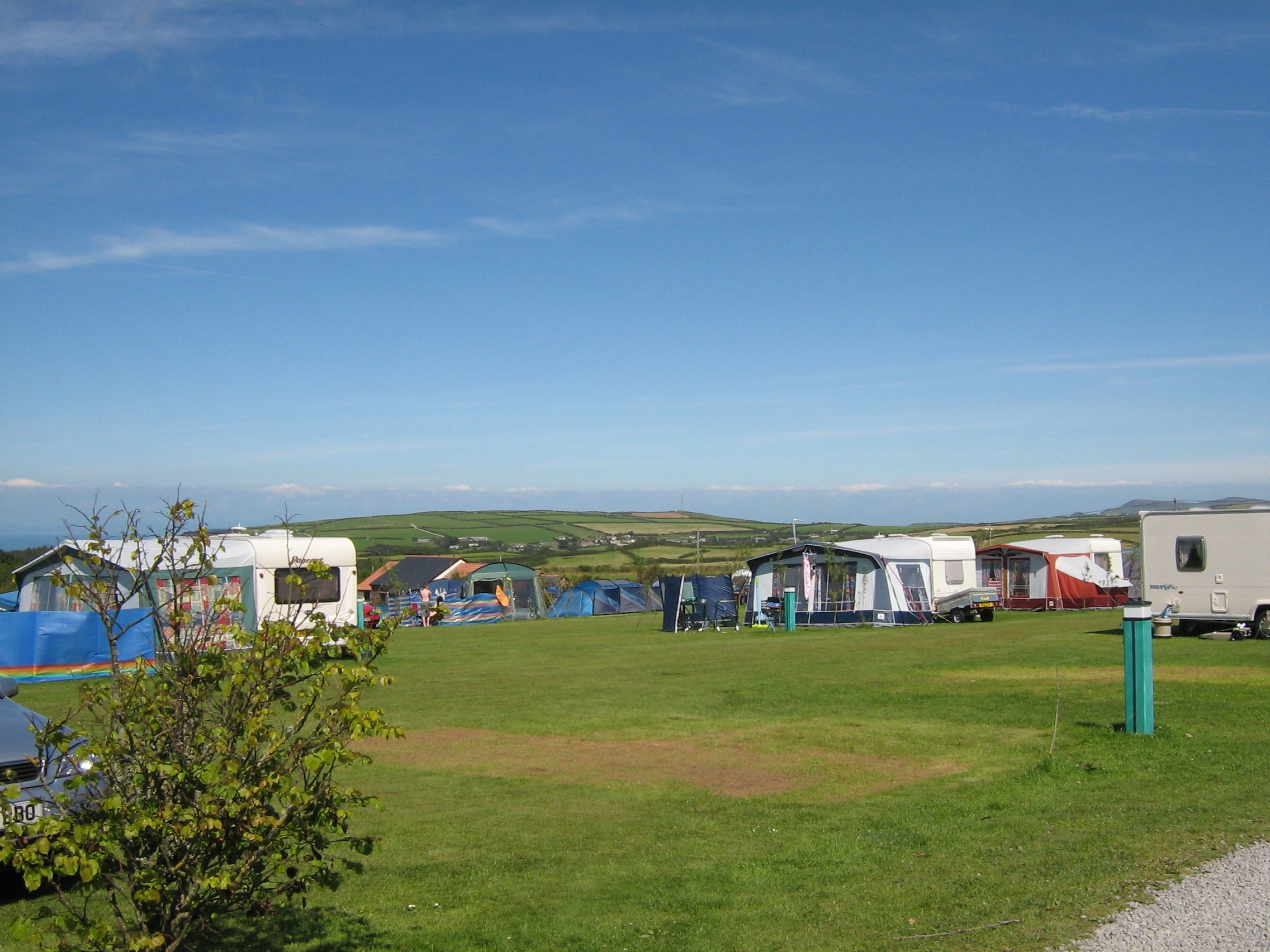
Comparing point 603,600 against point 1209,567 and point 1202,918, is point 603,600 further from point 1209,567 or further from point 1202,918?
point 1202,918

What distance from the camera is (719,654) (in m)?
24.9

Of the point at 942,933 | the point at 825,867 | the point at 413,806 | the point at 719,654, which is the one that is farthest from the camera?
the point at 719,654

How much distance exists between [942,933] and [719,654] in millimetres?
19214

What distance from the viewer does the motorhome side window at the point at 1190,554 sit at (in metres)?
24.8

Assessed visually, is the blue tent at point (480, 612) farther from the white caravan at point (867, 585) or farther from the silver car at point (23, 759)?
the silver car at point (23, 759)

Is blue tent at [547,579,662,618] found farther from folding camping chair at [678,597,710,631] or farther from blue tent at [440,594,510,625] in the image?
folding camping chair at [678,597,710,631]

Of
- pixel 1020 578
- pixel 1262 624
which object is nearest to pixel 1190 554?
pixel 1262 624

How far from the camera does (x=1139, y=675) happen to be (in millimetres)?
11531

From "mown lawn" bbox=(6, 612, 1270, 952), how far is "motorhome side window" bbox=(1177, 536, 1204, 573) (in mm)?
6431

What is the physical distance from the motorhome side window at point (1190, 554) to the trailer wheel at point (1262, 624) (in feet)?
4.65

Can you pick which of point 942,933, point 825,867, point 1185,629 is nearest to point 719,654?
point 1185,629

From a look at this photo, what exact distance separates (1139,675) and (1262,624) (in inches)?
585

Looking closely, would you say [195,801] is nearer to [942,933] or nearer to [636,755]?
[942,933]

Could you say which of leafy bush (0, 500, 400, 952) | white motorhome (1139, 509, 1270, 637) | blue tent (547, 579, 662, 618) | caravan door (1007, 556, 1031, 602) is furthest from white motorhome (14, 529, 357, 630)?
caravan door (1007, 556, 1031, 602)
